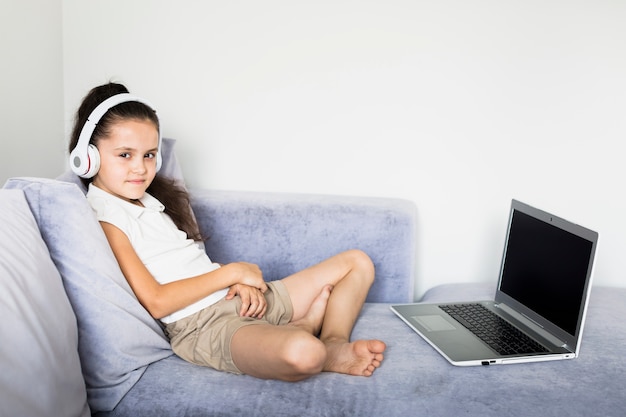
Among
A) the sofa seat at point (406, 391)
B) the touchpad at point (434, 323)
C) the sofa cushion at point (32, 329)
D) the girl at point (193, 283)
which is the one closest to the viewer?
the sofa cushion at point (32, 329)

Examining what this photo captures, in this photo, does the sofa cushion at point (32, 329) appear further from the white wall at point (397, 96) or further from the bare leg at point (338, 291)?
the white wall at point (397, 96)

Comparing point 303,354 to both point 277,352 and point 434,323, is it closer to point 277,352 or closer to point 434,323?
point 277,352

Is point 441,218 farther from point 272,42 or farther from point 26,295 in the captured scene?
point 26,295

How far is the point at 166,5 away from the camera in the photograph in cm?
209

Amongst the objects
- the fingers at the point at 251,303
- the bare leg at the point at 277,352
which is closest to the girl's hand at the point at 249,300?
the fingers at the point at 251,303

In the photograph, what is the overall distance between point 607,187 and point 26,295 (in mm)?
1778

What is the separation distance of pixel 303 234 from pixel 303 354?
0.67m

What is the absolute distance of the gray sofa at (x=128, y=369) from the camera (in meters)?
1.17

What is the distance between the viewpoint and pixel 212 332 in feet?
4.97

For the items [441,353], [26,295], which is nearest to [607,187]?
[441,353]

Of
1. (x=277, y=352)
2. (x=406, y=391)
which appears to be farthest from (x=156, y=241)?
(x=406, y=391)

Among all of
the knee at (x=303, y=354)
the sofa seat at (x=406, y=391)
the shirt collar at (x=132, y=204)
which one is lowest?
the sofa seat at (x=406, y=391)

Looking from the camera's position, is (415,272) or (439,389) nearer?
(439,389)

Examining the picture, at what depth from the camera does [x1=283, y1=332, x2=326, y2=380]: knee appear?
133 centimetres
